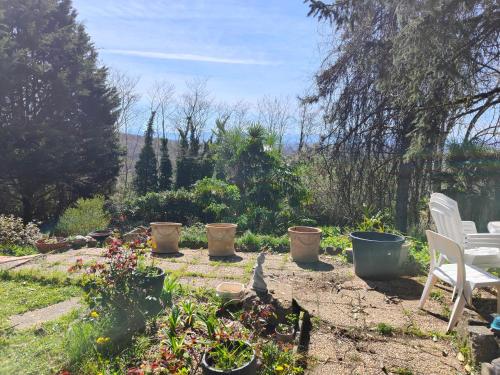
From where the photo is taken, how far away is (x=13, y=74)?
10.6 meters

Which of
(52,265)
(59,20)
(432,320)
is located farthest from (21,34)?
(432,320)

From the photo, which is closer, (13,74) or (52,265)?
(52,265)

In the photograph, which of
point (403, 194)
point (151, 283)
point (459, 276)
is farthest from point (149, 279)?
point (403, 194)

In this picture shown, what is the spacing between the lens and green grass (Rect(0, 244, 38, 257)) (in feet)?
20.7

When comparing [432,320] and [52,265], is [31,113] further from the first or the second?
[432,320]

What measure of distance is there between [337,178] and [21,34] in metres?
10.5

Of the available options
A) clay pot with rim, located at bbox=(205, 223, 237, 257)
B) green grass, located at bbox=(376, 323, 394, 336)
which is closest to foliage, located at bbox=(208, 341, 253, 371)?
green grass, located at bbox=(376, 323, 394, 336)

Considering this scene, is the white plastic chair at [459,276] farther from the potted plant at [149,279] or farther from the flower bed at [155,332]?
the potted plant at [149,279]

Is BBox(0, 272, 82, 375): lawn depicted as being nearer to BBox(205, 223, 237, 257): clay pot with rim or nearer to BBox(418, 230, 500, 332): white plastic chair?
BBox(205, 223, 237, 257): clay pot with rim

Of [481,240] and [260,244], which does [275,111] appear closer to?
[260,244]

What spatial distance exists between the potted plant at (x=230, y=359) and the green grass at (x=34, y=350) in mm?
1057

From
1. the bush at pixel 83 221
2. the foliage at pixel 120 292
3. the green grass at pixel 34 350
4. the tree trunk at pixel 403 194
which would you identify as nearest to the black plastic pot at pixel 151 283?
the foliage at pixel 120 292

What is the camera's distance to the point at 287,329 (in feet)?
9.93

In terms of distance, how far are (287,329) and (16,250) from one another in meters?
5.46
